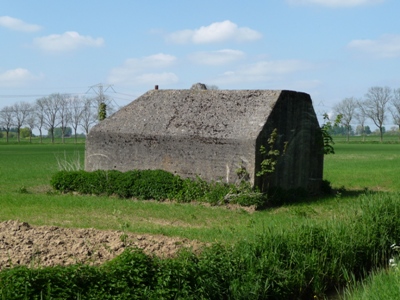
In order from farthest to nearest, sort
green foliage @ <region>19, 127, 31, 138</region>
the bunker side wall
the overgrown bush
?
green foliage @ <region>19, 127, 31, 138</region>, the bunker side wall, the overgrown bush

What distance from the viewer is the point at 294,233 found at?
1096 centimetres

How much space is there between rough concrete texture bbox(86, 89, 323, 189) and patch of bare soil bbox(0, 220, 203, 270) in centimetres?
824

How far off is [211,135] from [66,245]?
10.1m

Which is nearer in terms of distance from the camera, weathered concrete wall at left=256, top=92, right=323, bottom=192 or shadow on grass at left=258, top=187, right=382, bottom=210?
shadow on grass at left=258, top=187, right=382, bottom=210

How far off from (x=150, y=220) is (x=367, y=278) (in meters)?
6.44

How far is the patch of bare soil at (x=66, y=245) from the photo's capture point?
9344 millimetres

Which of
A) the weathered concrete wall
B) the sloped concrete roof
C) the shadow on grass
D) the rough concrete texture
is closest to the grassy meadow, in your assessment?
the shadow on grass

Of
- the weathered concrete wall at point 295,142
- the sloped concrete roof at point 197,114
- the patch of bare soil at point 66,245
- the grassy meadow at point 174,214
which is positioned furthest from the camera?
the weathered concrete wall at point 295,142

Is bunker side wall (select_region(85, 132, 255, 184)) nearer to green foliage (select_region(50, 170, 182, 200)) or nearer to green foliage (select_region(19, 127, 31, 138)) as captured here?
green foliage (select_region(50, 170, 182, 200))

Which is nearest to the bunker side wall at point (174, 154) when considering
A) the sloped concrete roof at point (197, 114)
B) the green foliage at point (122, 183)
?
→ the sloped concrete roof at point (197, 114)

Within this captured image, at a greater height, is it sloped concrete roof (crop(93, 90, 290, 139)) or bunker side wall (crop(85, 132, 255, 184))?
sloped concrete roof (crop(93, 90, 290, 139))

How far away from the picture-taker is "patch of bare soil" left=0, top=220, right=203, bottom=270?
368 inches

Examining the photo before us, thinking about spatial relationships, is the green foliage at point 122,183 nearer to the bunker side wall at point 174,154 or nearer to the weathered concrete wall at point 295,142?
the bunker side wall at point 174,154

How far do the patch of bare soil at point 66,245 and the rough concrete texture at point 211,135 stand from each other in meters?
8.24
